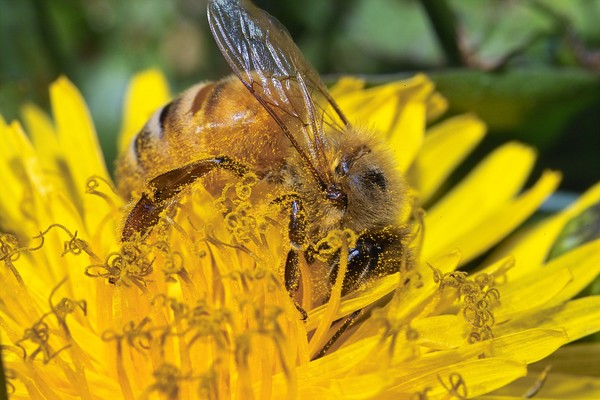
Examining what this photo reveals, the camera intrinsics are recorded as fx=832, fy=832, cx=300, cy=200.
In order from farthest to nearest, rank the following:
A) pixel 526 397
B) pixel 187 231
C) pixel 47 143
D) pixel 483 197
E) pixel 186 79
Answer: pixel 186 79, pixel 47 143, pixel 483 197, pixel 187 231, pixel 526 397

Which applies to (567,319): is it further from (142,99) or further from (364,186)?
(142,99)

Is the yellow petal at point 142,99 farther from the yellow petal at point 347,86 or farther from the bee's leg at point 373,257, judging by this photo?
the bee's leg at point 373,257

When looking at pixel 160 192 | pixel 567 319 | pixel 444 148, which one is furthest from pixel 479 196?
pixel 160 192

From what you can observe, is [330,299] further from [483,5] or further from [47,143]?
[483,5]

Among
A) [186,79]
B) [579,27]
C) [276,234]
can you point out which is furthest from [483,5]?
[276,234]

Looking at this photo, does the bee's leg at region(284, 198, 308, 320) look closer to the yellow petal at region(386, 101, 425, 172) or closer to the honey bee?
the honey bee

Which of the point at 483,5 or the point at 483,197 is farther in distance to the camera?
the point at 483,5
